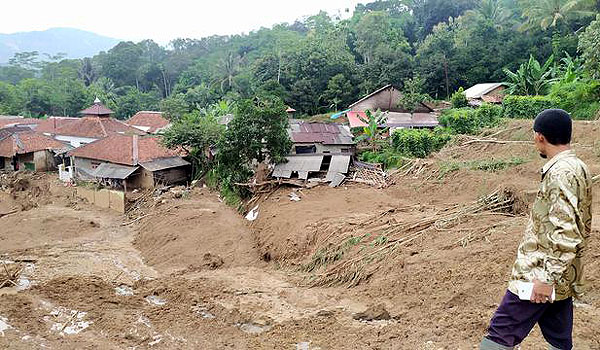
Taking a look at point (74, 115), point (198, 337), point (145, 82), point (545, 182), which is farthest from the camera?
point (145, 82)

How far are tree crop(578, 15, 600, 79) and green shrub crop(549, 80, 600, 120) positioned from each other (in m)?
0.83

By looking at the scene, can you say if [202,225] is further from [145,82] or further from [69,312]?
[145,82]

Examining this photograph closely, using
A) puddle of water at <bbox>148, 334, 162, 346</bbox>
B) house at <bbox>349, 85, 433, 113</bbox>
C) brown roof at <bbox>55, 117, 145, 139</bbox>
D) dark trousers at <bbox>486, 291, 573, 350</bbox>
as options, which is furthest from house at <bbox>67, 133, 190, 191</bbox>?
dark trousers at <bbox>486, 291, 573, 350</bbox>

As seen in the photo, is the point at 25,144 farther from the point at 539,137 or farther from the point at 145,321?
the point at 539,137

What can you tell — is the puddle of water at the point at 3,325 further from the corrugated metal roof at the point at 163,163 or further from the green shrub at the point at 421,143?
the green shrub at the point at 421,143

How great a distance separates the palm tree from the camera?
103ft

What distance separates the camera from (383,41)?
42906mm

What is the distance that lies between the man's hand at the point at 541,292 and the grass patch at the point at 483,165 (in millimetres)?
11708

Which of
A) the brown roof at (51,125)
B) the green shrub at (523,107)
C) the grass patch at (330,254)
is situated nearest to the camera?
the grass patch at (330,254)

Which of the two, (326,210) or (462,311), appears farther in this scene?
(326,210)

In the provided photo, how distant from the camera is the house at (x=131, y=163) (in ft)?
68.6

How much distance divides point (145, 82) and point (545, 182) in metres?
61.2

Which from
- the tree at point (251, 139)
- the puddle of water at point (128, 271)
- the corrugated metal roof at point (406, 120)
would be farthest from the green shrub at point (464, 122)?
the puddle of water at point (128, 271)

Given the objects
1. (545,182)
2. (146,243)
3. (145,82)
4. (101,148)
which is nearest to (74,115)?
(145,82)
